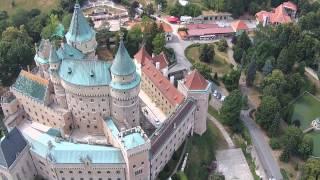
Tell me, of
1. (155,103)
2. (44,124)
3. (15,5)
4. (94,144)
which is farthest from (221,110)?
(15,5)

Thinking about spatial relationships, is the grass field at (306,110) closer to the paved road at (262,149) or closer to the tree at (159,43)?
the paved road at (262,149)

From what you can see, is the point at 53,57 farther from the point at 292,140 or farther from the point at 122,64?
the point at 292,140

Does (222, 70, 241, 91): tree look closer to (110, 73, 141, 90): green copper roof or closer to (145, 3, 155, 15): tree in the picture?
(110, 73, 141, 90): green copper roof

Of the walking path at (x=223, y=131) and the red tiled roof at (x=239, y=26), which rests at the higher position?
the red tiled roof at (x=239, y=26)

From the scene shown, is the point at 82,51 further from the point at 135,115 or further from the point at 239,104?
the point at 239,104

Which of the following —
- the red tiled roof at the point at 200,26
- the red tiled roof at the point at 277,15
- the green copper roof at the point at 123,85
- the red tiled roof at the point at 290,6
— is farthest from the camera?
the red tiled roof at the point at 290,6

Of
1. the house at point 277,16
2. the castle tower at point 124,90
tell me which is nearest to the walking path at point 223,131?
the castle tower at point 124,90

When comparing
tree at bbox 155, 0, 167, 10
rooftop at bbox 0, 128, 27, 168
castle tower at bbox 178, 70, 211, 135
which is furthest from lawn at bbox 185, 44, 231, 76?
rooftop at bbox 0, 128, 27, 168
